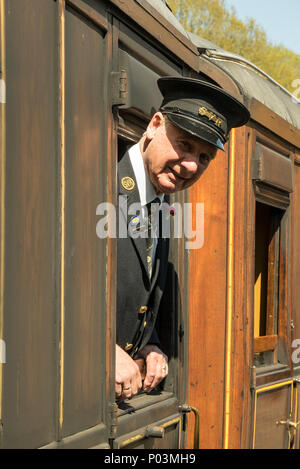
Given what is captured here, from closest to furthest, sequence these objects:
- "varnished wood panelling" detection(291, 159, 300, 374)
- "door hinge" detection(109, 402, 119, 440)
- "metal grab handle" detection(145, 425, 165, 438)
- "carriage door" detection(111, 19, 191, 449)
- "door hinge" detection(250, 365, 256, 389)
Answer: "door hinge" detection(109, 402, 119, 440), "carriage door" detection(111, 19, 191, 449), "metal grab handle" detection(145, 425, 165, 438), "door hinge" detection(250, 365, 256, 389), "varnished wood panelling" detection(291, 159, 300, 374)

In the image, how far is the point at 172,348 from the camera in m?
2.82

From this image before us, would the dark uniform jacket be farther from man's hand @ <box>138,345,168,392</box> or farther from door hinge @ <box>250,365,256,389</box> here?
door hinge @ <box>250,365,256,389</box>

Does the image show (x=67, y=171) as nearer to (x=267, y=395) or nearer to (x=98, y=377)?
(x=98, y=377)

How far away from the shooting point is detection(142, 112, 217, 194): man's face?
2242 millimetres

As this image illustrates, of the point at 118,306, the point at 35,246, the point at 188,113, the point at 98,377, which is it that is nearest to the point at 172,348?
the point at 118,306

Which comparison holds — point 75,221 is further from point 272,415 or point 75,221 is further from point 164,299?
point 272,415

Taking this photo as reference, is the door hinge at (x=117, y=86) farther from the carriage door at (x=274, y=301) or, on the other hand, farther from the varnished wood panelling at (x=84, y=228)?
the carriage door at (x=274, y=301)

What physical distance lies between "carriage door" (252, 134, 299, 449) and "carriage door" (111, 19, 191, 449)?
119 cm

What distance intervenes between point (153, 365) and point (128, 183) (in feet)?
2.41

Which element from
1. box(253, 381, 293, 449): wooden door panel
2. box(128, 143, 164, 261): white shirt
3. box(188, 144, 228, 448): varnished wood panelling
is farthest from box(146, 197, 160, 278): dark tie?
box(253, 381, 293, 449): wooden door panel

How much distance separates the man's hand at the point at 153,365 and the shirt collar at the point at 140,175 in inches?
24.1

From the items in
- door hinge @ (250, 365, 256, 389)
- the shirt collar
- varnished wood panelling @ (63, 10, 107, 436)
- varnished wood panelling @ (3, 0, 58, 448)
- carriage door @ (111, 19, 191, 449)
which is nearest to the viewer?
varnished wood panelling @ (3, 0, 58, 448)

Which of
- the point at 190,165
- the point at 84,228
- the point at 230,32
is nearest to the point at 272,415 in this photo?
the point at 190,165

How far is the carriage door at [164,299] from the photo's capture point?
221cm
